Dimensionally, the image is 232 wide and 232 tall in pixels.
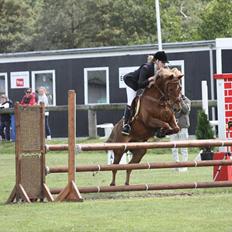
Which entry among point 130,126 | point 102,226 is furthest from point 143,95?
point 102,226

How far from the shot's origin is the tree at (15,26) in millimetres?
69250

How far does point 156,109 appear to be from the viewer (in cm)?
1627

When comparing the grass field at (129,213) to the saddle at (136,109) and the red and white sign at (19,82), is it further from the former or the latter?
the red and white sign at (19,82)

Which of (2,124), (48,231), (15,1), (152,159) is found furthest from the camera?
(15,1)

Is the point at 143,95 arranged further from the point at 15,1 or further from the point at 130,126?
the point at 15,1

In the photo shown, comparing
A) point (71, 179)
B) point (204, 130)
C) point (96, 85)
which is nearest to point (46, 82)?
point (96, 85)

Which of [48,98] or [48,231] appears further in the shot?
[48,98]

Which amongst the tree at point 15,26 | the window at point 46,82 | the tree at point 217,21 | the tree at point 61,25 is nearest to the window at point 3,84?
the window at point 46,82

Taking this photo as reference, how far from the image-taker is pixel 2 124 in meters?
32.4

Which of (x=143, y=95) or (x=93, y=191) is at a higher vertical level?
(x=143, y=95)

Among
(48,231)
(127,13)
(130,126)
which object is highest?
(127,13)

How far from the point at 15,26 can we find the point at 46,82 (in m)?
37.0

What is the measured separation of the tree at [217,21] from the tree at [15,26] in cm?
2286

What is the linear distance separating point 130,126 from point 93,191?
2.81 metres
